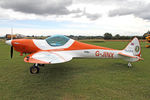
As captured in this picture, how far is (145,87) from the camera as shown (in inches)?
158

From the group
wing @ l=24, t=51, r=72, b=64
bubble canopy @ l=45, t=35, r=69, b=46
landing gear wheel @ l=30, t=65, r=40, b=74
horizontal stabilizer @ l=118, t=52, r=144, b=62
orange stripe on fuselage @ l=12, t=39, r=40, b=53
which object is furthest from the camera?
horizontal stabilizer @ l=118, t=52, r=144, b=62

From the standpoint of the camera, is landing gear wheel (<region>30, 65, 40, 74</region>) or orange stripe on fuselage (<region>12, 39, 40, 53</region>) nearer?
landing gear wheel (<region>30, 65, 40, 74</region>)

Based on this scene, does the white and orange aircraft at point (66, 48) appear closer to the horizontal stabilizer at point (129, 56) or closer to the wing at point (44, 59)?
the horizontal stabilizer at point (129, 56)

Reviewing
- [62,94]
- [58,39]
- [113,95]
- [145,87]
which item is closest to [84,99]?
[62,94]

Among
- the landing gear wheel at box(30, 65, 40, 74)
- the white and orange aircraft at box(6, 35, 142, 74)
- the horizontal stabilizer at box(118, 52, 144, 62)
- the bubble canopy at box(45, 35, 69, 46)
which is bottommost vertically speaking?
the landing gear wheel at box(30, 65, 40, 74)

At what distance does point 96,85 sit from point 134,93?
50.0 inches

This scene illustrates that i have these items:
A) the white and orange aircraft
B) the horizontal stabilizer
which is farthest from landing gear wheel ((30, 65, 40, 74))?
the horizontal stabilizer

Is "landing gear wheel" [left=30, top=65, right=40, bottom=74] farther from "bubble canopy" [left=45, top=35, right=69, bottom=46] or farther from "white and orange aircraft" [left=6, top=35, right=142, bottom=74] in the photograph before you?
"bubble canopy" [left=45, top=35, right=69, bottom=46]

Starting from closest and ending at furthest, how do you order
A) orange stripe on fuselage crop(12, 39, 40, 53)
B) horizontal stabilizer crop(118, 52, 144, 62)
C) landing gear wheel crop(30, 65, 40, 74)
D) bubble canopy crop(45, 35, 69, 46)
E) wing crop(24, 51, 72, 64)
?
wing crop(24, 51, 72, 64)
landing gear wheel crop(30, 65, 40, 74)
orange stripe on fuselage crop(12, 39, 40, 53)
bubble canopy crop(45, 35, 69, 46)
horizontal stabilizer crop(118, 52, 144, 62)

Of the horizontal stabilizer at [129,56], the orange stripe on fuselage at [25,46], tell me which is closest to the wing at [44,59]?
the orange stripe on fuselage at [25,46]

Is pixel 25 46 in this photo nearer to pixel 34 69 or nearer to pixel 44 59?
pixel 34 69

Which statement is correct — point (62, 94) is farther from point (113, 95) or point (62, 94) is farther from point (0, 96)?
point (0, 96)

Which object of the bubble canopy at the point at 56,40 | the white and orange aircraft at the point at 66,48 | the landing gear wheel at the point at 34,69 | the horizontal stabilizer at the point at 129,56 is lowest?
the landing gear wheel at the point at 34,69

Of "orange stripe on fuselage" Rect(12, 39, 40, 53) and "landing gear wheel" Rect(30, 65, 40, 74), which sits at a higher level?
"orange stripe on fuselage" Rect(12, 39, 40, 53)
